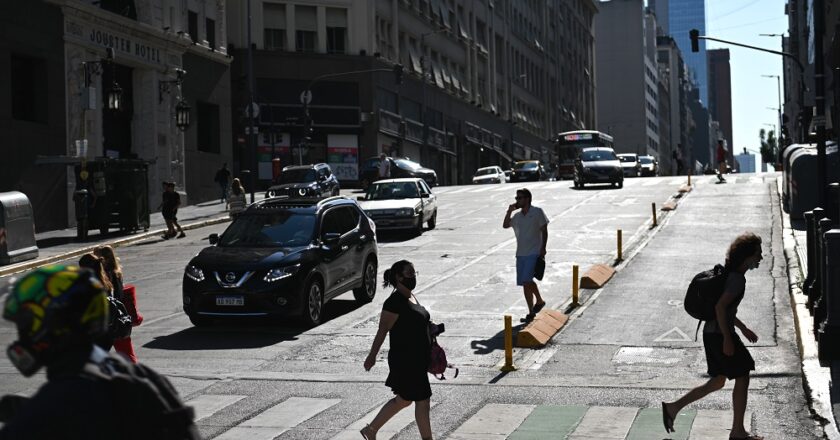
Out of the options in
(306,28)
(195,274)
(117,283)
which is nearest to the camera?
(117,283)

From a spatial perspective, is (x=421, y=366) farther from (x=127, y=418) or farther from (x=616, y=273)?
(x=616, y=273)

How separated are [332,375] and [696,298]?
545 centimetres

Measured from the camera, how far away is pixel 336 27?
226ft

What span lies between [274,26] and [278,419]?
190ft

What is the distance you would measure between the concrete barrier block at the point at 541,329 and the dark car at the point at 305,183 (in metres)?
25.1

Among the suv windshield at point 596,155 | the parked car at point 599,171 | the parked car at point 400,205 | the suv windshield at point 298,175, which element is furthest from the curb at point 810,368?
the suv windshield at point 596,155

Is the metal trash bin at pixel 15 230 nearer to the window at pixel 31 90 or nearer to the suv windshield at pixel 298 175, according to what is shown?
the window at pixel 31 90

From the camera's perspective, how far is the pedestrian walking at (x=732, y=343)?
9.20 m

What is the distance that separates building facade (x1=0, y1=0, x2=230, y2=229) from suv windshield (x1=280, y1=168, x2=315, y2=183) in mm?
4915

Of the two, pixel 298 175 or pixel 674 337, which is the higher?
pixel 298 175

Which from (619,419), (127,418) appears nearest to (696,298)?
(619,419)

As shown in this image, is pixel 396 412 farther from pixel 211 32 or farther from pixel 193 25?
pixel 211 32

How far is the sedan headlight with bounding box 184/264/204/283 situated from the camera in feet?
55.5

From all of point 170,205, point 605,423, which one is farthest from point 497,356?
point 170,205
